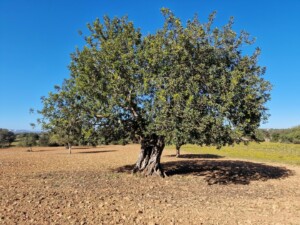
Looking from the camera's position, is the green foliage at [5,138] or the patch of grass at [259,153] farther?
the green foliage at [5,138]

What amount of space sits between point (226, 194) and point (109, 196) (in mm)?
6510

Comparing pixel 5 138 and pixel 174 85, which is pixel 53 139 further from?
pixel 5 138

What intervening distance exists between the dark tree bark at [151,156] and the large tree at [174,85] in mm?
778

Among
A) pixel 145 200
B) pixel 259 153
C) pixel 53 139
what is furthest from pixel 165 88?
pixel 259 153

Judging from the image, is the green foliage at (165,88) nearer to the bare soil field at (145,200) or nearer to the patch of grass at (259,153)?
the bare soil field at (145,200)

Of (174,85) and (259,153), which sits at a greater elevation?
(174,85)

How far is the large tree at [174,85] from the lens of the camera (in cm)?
1617

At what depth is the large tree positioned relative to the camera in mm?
16172

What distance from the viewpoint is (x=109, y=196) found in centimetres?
1381

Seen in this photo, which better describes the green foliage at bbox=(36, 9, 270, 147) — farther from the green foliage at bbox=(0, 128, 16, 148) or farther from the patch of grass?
the green foliage at bbox=(0, 128, 16, 148)

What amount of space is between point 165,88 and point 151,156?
6965 mm

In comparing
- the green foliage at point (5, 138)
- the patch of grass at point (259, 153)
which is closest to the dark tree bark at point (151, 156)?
the patch of grass at point (259, 153)

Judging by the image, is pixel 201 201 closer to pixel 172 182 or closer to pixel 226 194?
pixel 226 194

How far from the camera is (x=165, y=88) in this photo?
16.9m
